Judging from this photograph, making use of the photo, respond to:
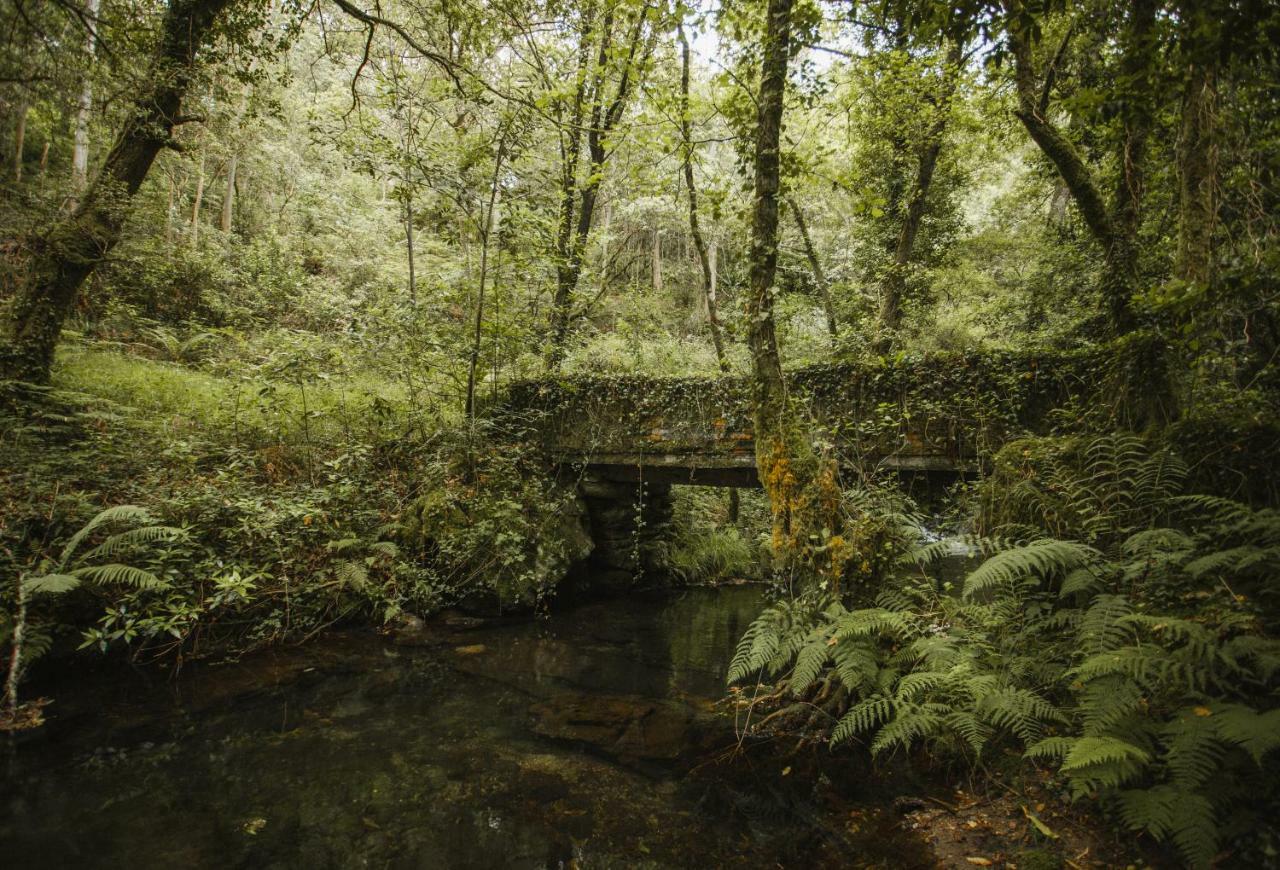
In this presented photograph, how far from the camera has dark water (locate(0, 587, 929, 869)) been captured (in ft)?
11.3

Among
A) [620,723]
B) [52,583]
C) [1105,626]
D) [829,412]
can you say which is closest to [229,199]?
[52,583]

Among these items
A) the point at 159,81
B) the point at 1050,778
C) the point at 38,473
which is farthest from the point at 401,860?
the point at 159,81

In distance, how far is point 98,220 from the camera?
796 cm

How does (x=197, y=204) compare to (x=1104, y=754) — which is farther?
(x=197, y=204)

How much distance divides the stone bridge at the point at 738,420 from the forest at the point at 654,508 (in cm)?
6

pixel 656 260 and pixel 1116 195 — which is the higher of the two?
pixel 656 260

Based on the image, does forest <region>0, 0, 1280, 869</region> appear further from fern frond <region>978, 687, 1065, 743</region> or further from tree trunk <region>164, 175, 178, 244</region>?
tree trunk <region>164, 175, 178, 244</region>

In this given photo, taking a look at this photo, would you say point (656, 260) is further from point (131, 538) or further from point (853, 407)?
point (131, 538)

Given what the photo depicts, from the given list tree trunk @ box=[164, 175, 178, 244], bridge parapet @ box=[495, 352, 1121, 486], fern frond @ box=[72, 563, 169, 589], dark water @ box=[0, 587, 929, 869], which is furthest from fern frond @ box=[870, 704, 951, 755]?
tree trunk @ box=[164, 175, 178, 244]

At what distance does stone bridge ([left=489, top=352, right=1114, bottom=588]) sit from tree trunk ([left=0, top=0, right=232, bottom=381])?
5740 mm

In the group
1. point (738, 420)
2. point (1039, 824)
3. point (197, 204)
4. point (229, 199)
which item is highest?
point (229, 199)

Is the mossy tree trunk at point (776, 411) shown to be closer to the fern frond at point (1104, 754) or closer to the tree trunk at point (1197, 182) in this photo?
the fern frond at point (1104, 754)

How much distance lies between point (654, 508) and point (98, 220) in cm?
959

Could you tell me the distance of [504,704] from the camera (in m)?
5.61
